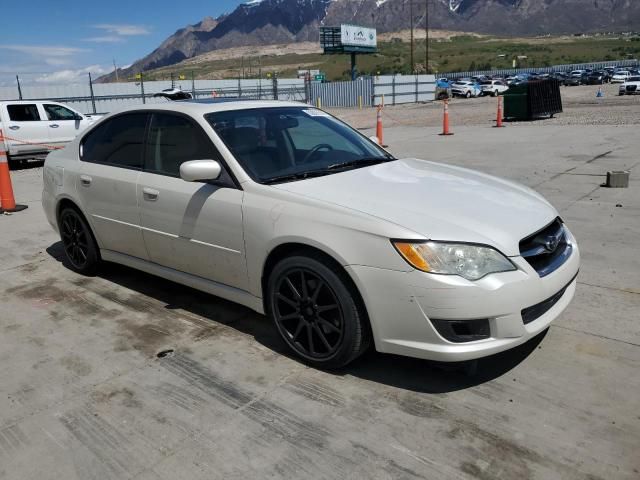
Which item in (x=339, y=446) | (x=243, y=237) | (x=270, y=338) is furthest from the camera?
(x=270, y=338)

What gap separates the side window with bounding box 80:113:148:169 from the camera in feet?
15.1

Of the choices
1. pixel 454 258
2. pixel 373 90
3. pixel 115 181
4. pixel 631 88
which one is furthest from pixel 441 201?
pixel 631 88

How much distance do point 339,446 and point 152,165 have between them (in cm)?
262

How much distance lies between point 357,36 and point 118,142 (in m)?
54.2

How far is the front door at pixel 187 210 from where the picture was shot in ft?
12.5

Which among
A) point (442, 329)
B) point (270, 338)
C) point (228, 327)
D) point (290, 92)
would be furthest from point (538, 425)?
point (290, 92)

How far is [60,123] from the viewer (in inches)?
606


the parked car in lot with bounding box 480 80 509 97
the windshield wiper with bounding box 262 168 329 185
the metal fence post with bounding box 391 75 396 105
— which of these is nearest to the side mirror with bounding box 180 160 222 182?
the windshield wiper with bounding box 262 168 329 185

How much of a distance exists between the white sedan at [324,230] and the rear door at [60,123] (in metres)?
11.4

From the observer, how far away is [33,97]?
85.4 ft

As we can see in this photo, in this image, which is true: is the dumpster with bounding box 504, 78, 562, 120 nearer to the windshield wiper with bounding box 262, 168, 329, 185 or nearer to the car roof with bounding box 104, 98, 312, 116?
the car roof with bounding box 104, 98, 312, 116

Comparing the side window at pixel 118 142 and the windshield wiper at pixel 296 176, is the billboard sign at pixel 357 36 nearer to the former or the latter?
the side window at pixel 118 142

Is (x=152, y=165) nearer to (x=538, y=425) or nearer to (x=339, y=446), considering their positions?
(x=339, y=446)

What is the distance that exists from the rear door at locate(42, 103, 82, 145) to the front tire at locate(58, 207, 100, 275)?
1098cm
